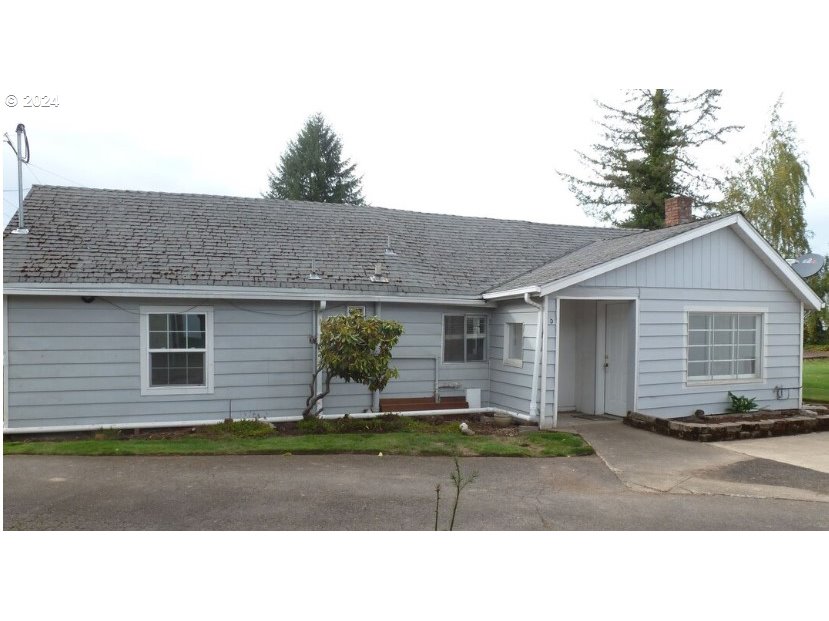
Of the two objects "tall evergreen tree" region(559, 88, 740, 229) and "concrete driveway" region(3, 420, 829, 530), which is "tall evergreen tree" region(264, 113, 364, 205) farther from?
"concrete driveway" region(3, 420, 829, 530)

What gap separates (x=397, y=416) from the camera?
Answer: 11.2 m

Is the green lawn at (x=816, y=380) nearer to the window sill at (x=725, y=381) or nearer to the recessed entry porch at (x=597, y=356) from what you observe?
the window sill at (x=725, y=381)

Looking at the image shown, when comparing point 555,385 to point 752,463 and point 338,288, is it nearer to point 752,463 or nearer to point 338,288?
point 752,463

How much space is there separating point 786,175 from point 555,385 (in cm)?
2341

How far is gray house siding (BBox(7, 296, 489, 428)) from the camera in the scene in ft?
31.8

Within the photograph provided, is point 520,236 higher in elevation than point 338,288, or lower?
higher

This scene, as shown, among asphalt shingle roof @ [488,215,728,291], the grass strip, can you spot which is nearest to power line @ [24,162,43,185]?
the grass strip

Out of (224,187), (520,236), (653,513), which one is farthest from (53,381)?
(224,187)

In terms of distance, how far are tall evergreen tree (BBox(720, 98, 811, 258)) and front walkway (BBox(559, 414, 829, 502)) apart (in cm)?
2051

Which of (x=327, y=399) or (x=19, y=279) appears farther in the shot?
(x=327, y=399)

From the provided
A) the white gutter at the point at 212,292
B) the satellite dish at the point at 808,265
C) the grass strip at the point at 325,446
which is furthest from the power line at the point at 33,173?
the satellite dish at the point at 808,265

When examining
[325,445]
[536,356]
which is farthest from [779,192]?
[325,445]

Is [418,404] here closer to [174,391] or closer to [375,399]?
[375,399]

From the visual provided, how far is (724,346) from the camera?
12.1 m
